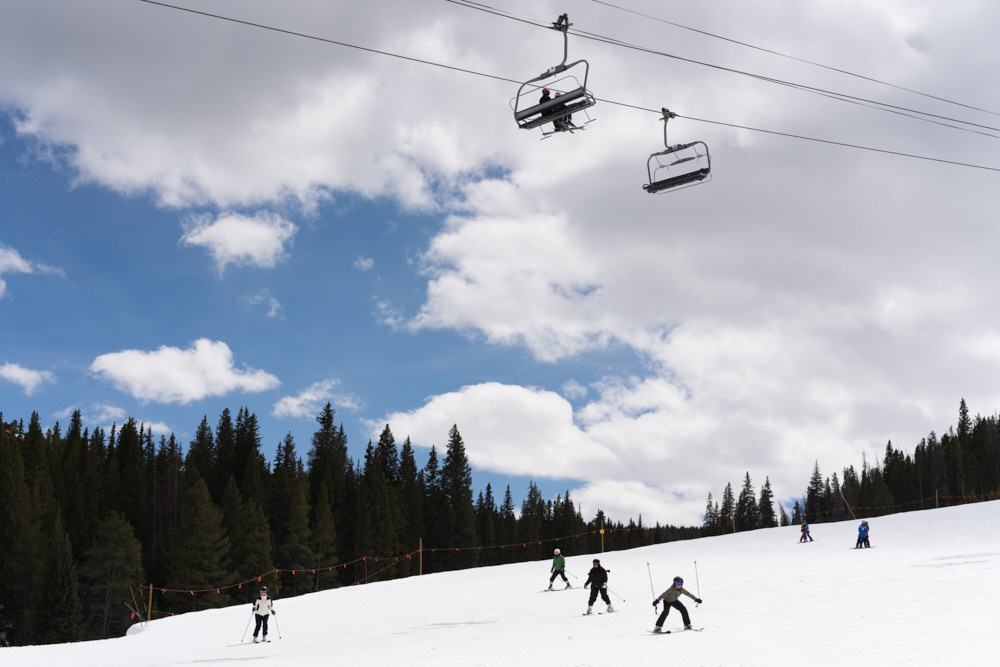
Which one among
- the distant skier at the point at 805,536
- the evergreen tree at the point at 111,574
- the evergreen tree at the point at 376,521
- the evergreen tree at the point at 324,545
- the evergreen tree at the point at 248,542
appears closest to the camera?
the distant skier at the point at 805,536

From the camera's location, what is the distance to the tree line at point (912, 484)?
13312cm

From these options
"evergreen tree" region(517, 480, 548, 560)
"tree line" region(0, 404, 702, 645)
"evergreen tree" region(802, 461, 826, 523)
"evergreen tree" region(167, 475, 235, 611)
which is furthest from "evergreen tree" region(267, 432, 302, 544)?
"evergreen tree" region(802, 461, 826, 523)

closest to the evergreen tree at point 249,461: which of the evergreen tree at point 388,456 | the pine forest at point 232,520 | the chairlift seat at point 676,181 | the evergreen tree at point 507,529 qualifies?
the pine forest at point 232,520

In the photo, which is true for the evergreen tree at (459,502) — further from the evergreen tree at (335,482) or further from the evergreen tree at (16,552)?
the evergreen tree at (16,552)

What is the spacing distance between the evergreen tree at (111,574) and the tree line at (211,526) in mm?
137

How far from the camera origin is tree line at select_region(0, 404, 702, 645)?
6644 centimetres

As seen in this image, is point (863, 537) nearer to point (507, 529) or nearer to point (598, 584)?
point (598, 584)

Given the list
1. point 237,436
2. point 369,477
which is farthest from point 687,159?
point 237,436

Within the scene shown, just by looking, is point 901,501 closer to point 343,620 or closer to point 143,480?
point 143,480

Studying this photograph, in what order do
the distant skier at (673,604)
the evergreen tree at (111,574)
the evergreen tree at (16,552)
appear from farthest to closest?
the evergreen tree at (16,552)
the evergreen tree at (111,574)
the distant skier at (673,604)

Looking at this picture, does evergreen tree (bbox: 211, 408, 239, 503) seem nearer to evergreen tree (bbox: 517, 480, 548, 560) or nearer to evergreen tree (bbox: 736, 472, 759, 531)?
evergreen tree (bbox: 517, 480, 548, 560)

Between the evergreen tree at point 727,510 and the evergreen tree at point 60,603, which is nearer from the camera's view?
the evergreen tree at point 60,603

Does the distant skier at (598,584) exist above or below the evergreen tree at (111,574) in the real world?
above

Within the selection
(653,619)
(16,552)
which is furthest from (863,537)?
(16,552)
